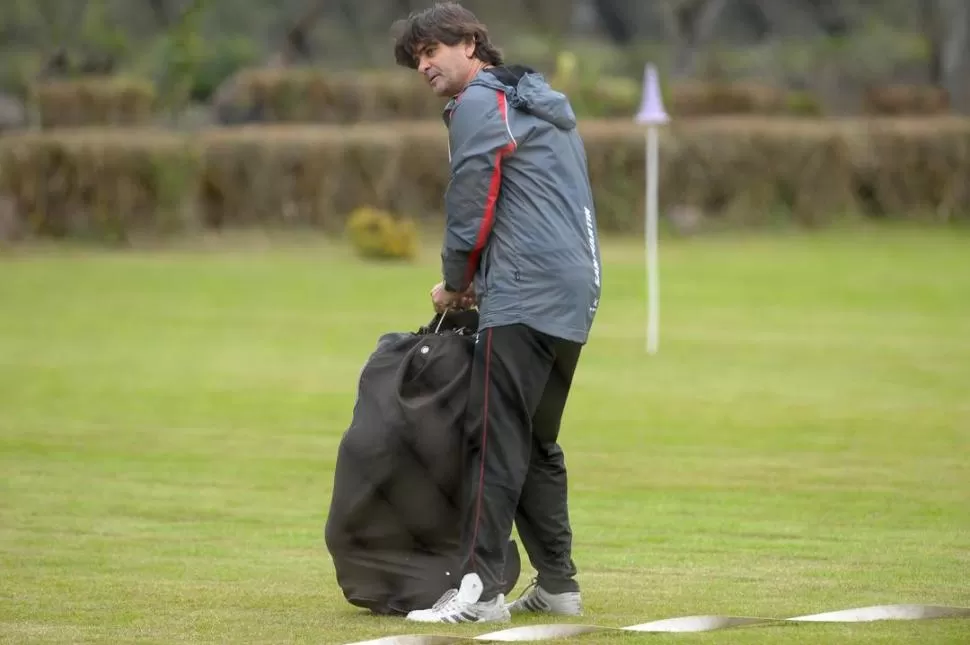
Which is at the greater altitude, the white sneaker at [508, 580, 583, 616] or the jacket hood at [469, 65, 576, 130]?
the jacket hood at [469, 65, 576, 130]

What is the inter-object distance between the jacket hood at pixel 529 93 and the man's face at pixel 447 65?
71 mm

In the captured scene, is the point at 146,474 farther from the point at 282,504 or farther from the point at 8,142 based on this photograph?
the point at 8,142

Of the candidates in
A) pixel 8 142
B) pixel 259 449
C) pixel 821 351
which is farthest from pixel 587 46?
pixel 259 449

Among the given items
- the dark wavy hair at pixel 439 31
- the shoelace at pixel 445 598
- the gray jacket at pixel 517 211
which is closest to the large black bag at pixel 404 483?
the shoelace at pixel 445 598

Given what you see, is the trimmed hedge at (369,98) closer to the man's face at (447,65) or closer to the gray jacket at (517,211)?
the man's face at (447,65)

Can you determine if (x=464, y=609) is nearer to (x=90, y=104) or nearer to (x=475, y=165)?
(x=475, y=165)

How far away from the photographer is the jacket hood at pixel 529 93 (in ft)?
19.5

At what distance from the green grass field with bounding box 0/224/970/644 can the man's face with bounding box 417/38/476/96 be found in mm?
1754

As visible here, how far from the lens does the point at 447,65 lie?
6078mm

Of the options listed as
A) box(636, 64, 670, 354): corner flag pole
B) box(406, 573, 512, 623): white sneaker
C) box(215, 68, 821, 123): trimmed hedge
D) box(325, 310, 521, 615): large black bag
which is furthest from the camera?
box(215, 68, 821, 123): trimmed hedge

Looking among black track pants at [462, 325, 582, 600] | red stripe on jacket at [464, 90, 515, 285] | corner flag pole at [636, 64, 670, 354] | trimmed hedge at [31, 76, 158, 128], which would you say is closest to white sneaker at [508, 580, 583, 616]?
black track pants at [462, 325, 582, 600]

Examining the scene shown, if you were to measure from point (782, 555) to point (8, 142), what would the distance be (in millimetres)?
23824

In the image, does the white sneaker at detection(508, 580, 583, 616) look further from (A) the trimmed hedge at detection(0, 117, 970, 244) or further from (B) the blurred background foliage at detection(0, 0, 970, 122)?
(B) the blurred background foliage at detection(0, 0, 970, 122)

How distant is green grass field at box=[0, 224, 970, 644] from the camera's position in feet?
21.4
